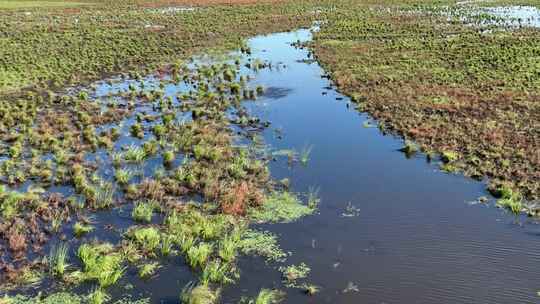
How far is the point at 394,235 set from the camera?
20.8m

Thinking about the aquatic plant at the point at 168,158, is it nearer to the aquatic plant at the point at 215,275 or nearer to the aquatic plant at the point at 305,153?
the aquatic plant at the point at 305,153

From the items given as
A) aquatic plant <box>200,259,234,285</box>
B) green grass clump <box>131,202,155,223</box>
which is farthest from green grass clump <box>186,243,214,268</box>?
green grass clump <box>131,202,155,223</box>

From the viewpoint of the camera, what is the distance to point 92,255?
1852cm

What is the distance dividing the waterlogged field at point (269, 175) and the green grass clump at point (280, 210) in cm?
10

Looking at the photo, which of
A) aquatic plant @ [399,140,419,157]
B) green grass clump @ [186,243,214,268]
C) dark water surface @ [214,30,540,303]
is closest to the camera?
dark water surface @ [214,30,540,303]

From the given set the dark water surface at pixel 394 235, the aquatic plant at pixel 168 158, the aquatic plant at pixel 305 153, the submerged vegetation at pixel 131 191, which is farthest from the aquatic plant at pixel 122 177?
the aquatic plant at pixel 305 153

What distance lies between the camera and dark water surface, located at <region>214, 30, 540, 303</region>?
17500mm

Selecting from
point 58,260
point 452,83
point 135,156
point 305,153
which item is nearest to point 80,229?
point 58,260

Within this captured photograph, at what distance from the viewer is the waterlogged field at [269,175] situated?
18.0m

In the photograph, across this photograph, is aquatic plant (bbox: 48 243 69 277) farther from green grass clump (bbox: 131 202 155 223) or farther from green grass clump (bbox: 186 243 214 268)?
green grass clump (bbox: 186 243 214 268)

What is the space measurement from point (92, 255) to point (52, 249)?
1.93m

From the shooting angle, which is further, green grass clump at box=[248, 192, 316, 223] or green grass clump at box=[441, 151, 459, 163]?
green grass clump at box=[441, 151, 459, 163]

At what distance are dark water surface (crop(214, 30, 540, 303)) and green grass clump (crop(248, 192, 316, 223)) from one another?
57 cm

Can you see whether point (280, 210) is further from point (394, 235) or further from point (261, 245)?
point (394, 235)
